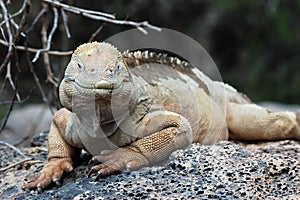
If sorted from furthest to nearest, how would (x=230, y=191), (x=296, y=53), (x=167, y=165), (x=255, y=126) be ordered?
(x=296, y=53)
(x=255, y=126)
(x=167, y=165)
(x=230, y=191)

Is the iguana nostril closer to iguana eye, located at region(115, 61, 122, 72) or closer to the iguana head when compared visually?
the iguana head

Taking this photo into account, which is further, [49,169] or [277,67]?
[277,67]

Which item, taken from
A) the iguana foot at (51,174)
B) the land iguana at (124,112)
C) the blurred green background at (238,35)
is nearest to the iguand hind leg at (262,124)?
the land iguana at (124,112)

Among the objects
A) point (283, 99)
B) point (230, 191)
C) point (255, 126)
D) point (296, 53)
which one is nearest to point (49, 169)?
point (230, 191)

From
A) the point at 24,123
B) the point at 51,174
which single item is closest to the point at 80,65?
the point at 51,174

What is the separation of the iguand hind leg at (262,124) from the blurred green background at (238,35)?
249 inches

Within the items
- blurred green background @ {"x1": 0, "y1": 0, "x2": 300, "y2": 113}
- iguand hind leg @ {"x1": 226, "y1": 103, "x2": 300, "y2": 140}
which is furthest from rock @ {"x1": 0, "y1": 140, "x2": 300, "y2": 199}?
blurred green background @ {"x1": 0, "y1": 0, "x2": 300, "y2": 113}

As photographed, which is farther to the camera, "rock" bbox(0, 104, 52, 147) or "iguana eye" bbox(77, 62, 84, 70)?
"rock" bbox(0, 104, 52, 147)

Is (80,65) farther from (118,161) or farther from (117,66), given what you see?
(118,161)

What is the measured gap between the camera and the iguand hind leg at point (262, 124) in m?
5.21

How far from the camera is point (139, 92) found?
3.89 m

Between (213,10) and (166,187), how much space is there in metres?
10.00

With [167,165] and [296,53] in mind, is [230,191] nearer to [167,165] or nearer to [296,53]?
[167,165]

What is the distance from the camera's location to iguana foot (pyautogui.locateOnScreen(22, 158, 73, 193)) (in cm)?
380
